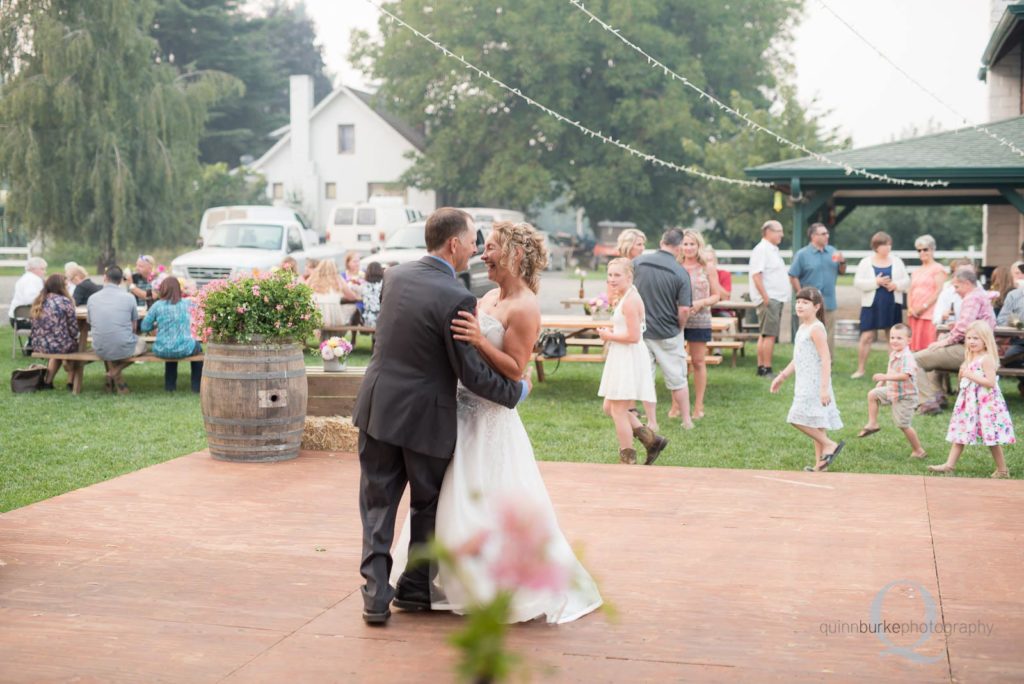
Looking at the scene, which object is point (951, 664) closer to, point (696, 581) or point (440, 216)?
point (696, 581)

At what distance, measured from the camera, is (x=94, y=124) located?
97.2 ft

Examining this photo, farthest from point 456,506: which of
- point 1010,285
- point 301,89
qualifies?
point 301,89

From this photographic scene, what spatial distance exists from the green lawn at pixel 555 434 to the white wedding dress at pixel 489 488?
3.99 meters

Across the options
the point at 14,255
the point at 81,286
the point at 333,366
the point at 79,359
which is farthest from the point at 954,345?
the point at 14,255

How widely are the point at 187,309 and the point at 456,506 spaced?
9.00 meters

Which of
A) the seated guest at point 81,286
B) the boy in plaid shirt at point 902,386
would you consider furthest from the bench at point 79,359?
the boy in plaid shirt at point 902,386

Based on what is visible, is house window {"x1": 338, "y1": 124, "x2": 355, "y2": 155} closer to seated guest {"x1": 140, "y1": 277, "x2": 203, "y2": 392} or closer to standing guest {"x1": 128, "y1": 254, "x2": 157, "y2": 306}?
standing guest {"x1": 128, "y1": 254, "x2": 157, "y2": 306}

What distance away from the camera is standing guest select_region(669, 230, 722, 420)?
11.5 m

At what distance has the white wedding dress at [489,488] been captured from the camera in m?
4.83

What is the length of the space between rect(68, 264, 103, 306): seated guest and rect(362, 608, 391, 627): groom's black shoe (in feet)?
35.4

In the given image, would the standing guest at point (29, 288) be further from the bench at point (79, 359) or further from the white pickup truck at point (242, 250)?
the white pickup truck at point (242, 250)

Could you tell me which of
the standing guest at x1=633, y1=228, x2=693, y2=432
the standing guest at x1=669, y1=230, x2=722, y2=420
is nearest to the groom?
the standing guest at x1=633, y1=228, x2=693, y2=432

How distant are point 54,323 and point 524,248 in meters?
9.48

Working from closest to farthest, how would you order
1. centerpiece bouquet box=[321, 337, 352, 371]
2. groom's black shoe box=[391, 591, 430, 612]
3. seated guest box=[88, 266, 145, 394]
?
groom's black shoe box=[391, 591, 430, 612], centerpiece bouquet box=[321, 337, 352, 371], seated guest box=[88, 266, 145, 394]
